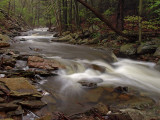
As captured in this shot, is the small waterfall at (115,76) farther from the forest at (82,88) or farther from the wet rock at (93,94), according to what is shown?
the wet rock at (93,94)

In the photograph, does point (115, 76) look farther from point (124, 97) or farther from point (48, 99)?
point (48, 99)

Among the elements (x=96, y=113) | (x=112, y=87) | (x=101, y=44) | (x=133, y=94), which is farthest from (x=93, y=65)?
(x=101, y=44)

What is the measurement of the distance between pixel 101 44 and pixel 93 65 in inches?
234

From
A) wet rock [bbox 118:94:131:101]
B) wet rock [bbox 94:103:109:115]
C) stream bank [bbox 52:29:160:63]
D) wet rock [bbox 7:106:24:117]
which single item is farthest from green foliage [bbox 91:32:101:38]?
wet rock [bbox 7:106:24:117]

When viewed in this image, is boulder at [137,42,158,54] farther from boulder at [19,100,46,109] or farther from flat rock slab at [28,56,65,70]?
boulder at [19,100,46,109]

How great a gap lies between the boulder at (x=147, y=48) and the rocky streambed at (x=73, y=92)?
1.53m

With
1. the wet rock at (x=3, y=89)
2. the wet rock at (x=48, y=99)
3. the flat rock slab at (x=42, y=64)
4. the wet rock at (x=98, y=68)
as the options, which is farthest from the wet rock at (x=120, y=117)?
the wet rock at (x=98, y=68)

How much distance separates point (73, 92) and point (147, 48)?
21.4 ft

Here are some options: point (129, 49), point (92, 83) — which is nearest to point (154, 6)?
point (129, 49)

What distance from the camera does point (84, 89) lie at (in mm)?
4789

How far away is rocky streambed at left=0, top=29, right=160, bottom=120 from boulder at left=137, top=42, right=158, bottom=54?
153 centimetres

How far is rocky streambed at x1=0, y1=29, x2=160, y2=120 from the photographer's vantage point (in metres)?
3.10

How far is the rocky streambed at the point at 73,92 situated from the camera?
310 cm

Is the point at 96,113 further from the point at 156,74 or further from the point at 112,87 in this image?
the point at 156,74
